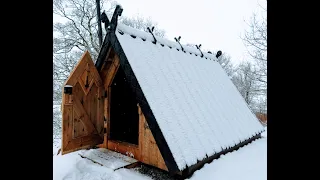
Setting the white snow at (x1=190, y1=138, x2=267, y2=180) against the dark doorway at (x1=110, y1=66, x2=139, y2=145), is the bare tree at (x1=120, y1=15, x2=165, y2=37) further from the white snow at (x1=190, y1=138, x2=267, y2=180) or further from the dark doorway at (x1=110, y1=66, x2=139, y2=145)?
the white snow at (x1=190, y1=138, x2=267, y2=180)

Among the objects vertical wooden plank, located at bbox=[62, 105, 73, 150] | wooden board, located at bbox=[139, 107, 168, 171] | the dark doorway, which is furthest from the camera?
the dark doorway

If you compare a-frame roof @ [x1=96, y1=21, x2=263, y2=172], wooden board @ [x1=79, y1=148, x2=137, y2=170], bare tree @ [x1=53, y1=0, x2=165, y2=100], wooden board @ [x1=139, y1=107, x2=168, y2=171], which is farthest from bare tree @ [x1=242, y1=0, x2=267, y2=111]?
wooden board @ [x1=79, y1=148, x2=137, y2=170]

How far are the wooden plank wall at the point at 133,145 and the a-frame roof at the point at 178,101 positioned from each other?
274mm

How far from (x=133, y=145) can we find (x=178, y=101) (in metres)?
1.50

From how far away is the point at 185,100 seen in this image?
5.60m

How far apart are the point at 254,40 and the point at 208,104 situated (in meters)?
9.08

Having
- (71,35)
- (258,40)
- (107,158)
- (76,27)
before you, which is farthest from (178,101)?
(76,27)

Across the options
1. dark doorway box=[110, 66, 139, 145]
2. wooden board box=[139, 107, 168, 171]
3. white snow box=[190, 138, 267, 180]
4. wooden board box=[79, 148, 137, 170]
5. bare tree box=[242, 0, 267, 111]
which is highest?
bare tree box=[242, 0, 267, 111]

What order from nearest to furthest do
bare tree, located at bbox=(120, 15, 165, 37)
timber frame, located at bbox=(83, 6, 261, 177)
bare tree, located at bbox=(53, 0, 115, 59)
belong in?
1. timber frame, located at bbox=(83, 6, 261, 177)
2. bare tree, located at bbox=(53, 0, 115, 59)
3. bare tree, located at bbox=(120, 15, 165, 37)

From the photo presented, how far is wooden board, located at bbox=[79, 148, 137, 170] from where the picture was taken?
4812 millimetres

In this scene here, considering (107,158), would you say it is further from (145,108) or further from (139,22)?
(139,22)
